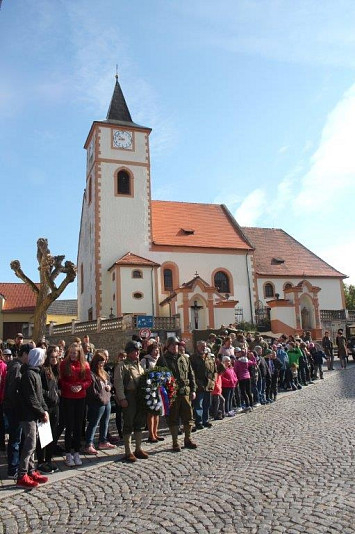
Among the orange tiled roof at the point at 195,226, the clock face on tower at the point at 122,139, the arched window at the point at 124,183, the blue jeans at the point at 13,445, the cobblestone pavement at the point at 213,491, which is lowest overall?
the cobblestone pavement at the point at 213,491

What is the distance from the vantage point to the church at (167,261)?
3103 cm

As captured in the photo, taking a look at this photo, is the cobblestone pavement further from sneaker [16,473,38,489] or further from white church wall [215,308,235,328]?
white church wall [215,308,235,328]

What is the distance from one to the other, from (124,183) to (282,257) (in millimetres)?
14489

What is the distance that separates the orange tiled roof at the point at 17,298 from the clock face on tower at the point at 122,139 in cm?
1658

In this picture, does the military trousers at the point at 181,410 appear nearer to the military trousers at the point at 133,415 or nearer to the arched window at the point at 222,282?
the military trousers at the point at 133,415

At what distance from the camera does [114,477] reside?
21.5 ft

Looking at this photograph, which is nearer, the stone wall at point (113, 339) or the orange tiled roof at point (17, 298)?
the stone wall at point (113, 339)

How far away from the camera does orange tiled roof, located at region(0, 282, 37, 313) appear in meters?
41.7

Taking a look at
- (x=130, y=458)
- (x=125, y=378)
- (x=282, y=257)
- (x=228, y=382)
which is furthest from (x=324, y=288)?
(x=130, y=458)

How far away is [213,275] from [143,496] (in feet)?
97.2

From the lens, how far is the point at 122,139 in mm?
35531

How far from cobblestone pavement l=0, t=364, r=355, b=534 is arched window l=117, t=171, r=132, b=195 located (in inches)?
1077

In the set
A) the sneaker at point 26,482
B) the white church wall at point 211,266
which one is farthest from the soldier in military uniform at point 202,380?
the white church wall at point 211,266

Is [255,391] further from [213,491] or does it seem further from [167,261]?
[167,261]
